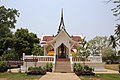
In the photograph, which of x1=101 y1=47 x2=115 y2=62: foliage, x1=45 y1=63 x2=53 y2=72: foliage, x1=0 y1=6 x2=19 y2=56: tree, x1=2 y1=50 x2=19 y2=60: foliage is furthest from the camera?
x1=101 y1=47 x2=115 y2=62: foliage

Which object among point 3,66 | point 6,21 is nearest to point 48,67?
point 3,66

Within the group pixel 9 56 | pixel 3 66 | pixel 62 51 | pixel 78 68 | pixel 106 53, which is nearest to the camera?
pixel 78 68

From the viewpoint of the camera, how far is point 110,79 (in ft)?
52.5

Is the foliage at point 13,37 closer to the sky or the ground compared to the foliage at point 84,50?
closer to the sky

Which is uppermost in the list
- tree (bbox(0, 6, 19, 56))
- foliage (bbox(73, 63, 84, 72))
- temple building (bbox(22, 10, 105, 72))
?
tree (bbox(0, 6, 19, 56))

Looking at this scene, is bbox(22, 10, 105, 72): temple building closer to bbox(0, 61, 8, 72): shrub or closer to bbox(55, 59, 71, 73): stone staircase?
bbox(55, 59, 71, 73): stone staircase

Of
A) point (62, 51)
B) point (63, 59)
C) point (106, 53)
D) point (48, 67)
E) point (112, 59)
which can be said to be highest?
point (106, 53)

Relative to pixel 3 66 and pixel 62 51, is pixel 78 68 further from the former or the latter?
pixel 62 51

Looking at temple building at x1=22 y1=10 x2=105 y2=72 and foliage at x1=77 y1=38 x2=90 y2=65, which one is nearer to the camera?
foliage at x1=77 y1=38 x2=90 y2=65

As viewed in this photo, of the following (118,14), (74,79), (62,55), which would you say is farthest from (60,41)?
(118,14)

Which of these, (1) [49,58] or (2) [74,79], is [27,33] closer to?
(1) [49,58]

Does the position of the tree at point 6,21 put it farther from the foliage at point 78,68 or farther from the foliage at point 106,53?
the foliage at point 106,53

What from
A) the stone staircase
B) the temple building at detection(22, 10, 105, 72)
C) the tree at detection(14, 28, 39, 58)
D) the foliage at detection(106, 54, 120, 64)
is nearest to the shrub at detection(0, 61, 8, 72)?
the temple building at detection(22, 10, 105, 72)

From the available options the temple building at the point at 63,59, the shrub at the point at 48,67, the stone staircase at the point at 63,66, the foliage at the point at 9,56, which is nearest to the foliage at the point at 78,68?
the temple building at the point at 63,59
